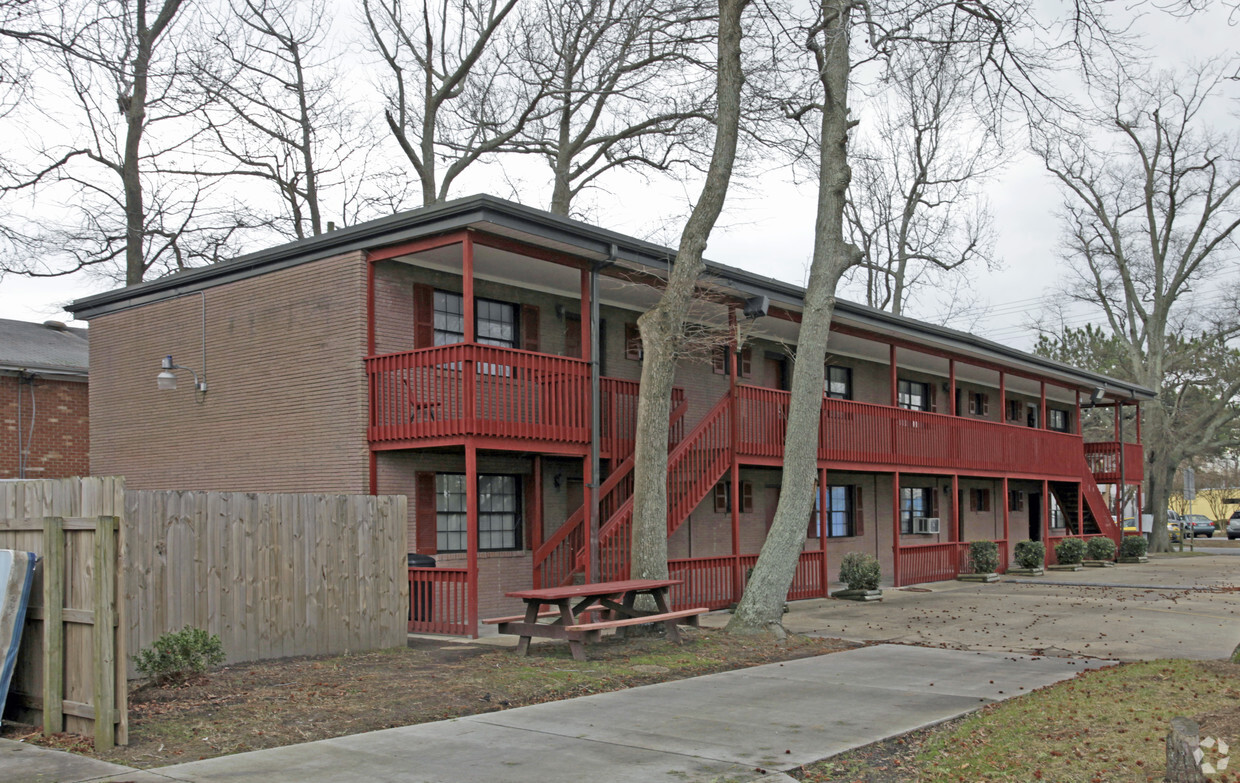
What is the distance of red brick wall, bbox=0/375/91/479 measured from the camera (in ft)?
73.2

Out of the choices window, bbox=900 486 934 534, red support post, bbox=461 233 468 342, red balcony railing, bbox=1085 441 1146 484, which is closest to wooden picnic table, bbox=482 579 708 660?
red support post, bbox=461 233 468 342

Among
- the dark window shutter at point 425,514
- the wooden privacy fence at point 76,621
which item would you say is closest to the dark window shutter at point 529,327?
the dark window shutter at point 425,514

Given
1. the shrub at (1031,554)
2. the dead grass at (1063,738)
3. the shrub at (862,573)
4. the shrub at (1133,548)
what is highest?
the dead grass at (1063,738)

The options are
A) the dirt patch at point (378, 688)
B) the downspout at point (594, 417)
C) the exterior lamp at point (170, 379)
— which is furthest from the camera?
the exterior lamp at point (170, 379)

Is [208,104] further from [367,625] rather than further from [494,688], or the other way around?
[494,688]

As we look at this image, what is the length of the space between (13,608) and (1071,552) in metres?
26.7

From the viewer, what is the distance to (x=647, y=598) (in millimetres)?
14305

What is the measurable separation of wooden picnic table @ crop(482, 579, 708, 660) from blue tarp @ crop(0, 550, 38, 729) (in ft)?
14.9

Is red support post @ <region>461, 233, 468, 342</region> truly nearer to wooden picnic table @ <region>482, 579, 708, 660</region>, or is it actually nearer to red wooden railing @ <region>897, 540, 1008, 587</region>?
wooden picnic table @ <region>482, 579, 708, 660</region>

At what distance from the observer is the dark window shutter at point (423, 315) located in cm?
1645

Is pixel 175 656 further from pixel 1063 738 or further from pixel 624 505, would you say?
pixel 624 505

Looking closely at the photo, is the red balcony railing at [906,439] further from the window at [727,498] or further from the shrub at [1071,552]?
the window at [727,498]

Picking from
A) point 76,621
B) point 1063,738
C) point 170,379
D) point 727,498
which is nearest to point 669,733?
point 1063,738

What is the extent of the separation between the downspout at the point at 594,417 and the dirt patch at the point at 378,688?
98.3 inches
